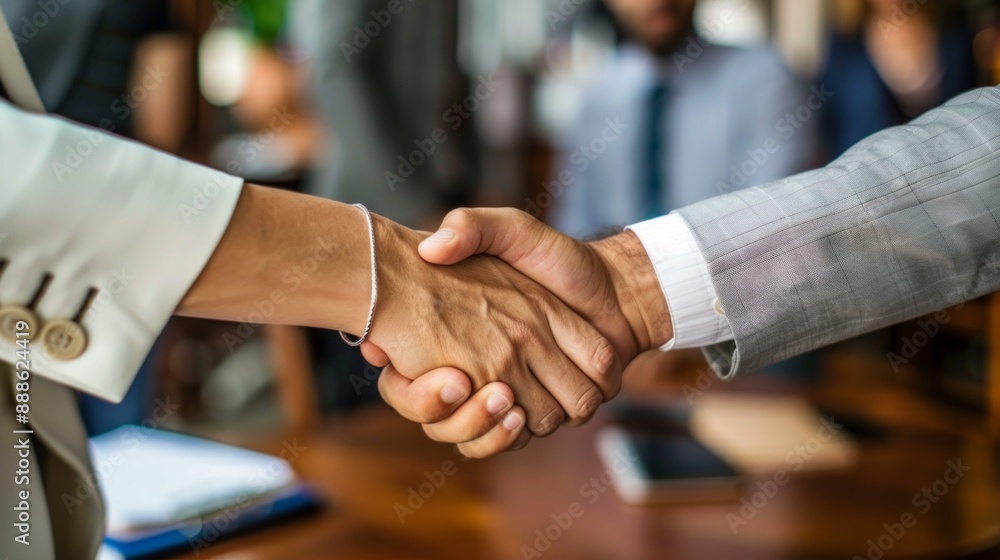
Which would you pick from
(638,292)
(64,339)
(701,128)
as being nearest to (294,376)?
(638,292)

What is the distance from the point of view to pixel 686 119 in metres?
2.32

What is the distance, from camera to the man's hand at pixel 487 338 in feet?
3.08

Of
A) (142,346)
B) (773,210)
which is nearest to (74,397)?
(142,346)

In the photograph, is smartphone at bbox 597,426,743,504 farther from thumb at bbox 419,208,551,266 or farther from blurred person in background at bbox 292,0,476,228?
blurred person in background at bbox 292,0,476,228

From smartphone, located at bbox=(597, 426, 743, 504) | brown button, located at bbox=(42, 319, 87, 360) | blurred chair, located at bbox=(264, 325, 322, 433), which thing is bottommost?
blurred chair, located at bbox=(264, 325, 322, 433)

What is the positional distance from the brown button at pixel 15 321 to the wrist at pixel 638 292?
2.24 ft

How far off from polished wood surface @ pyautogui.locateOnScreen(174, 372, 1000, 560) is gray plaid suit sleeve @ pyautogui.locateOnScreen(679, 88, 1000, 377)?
0.67 feet

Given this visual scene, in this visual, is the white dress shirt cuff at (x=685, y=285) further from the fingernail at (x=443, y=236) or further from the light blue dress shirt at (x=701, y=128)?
the light blue dress shirt at (x=701, y=128)

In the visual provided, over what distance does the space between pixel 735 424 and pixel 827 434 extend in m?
0.14

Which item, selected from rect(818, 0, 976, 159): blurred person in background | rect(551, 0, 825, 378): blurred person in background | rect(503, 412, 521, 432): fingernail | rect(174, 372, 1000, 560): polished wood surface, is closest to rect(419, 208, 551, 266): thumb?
rect(503, 412, 521, 432): fingernail

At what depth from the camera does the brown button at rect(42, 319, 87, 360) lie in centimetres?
64

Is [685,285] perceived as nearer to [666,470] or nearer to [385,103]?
[666,470]

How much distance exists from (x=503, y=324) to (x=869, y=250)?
0.46 meters

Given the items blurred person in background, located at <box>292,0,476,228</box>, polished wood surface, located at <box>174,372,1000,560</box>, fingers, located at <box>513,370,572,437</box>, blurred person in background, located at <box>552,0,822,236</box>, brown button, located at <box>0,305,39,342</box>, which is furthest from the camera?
blurred person in background, located at <box>552,0,822,236</box>
